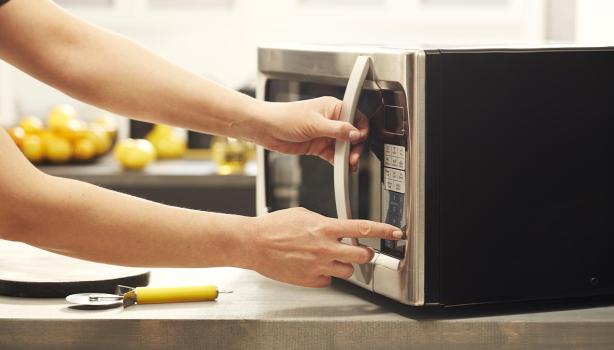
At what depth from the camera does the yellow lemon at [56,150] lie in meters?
3.13

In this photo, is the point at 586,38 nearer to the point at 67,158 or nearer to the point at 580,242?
the point at 580,242

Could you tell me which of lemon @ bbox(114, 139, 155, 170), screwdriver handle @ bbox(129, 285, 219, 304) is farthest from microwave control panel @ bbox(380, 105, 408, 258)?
lemon @ bbox(114, 139, 155, 170)

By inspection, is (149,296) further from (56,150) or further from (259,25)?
(259,25)

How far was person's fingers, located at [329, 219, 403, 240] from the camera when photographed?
3.82 feet

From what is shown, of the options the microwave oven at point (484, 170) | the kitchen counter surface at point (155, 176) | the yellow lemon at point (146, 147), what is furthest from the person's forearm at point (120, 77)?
the yellow lemon at point (146, 147)

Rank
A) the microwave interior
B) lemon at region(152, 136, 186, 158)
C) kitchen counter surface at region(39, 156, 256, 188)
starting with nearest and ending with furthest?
1. the microwave interior
2. kitchen counter surface at region(39, 156, 256, 188)
3. lemon at region(152, 136, 186, 158)

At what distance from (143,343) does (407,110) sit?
0.40 metres

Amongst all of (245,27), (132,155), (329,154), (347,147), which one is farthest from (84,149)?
(347,147)

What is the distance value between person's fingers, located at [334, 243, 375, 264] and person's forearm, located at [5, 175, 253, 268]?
0.11m

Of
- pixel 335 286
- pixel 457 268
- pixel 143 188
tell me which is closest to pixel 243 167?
pixel 143 188

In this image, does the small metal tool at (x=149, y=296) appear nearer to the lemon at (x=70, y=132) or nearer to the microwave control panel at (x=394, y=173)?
the microwave control panel at (x=394, y=173)

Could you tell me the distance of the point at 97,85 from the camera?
1410mm

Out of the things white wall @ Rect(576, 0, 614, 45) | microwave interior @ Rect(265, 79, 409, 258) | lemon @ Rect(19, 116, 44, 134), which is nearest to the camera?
microwave interior @ Rect(265, 79, 409, 258)

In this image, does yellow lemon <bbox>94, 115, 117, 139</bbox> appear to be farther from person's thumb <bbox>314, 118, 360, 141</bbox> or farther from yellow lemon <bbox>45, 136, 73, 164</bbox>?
person's thumb <bbox>314, 118, 360, 141</bbox>
